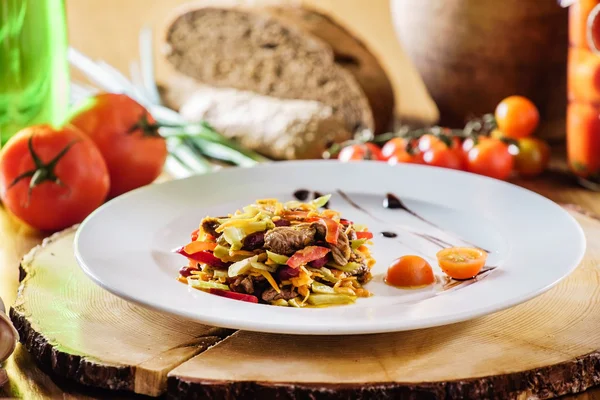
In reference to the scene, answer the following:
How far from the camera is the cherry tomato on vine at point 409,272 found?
1765mm

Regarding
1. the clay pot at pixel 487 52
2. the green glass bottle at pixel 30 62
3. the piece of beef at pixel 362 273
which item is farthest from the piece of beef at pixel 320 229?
the clay pot at pixel 487 52

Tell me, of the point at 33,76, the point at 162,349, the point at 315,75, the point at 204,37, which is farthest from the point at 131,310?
the point at 204,37

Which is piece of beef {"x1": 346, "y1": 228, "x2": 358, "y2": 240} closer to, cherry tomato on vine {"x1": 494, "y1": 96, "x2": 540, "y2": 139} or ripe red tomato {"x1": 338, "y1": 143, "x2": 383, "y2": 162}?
ripe red tomato {"x1": 338, "y1": 143, "x2": 383, "y2": 162}

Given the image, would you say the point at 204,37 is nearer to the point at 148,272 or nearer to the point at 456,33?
the point at 456,33

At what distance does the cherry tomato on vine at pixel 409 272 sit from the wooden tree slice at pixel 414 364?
5.7 inches

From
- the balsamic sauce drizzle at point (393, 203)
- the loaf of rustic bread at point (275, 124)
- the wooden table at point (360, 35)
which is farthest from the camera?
the loaf of rustic bread at point (275, 124)

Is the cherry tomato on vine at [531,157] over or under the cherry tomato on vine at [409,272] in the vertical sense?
under

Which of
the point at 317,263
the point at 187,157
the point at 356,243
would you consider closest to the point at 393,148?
the point at 187,157

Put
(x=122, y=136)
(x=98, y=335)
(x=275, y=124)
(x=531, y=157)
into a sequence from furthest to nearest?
(x=275, y=124) → (x=531, y=157) → (x=122, y=136) → (x=98, y=335)

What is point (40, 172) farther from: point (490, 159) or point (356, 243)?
point (490, 159)

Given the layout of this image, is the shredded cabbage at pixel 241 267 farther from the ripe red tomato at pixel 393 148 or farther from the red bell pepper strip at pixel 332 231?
the ripe red tomato at pixel 393 148

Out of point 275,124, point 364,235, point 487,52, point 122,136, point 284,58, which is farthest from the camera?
point 284,58

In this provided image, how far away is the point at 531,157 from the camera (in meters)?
3.11

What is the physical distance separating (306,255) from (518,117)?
1.72m
